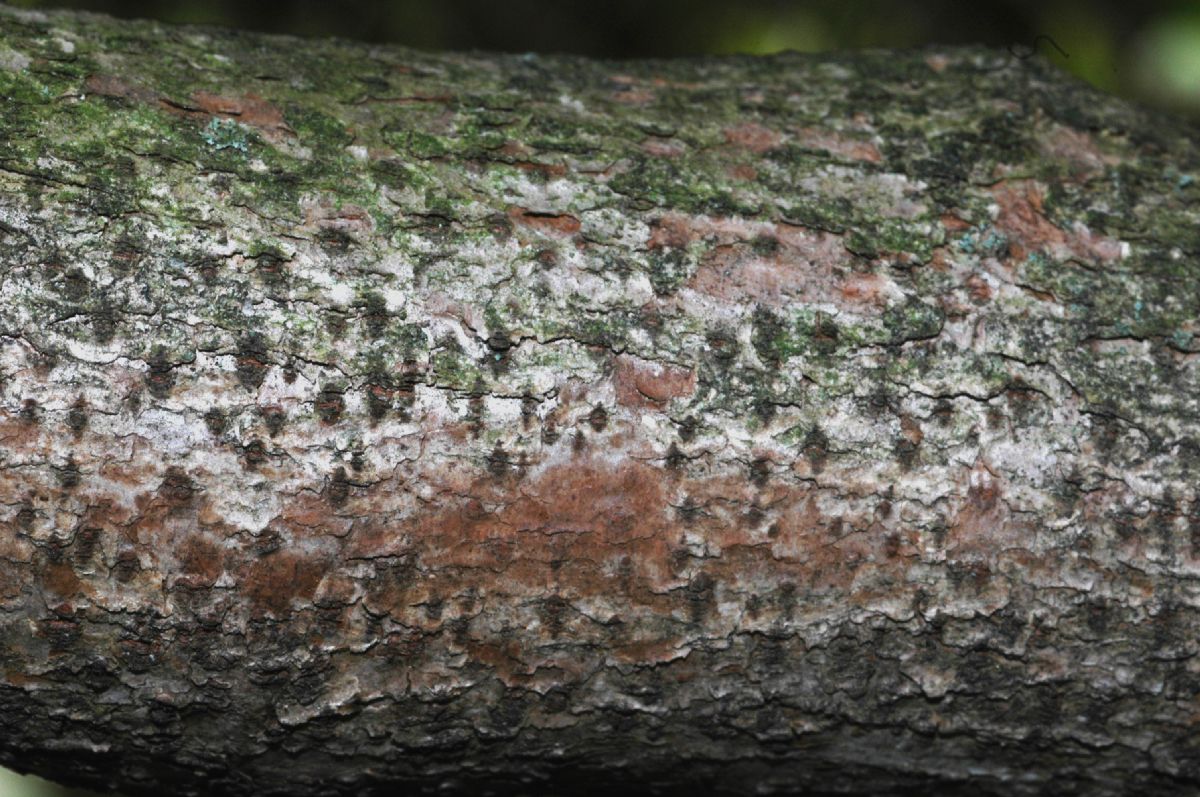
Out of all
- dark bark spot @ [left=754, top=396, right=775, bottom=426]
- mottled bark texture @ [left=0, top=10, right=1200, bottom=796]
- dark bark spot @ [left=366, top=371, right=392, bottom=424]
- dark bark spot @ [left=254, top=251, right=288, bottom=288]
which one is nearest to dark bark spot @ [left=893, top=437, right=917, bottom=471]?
mottled bark texture @ [left=0, top=10, right=1200, bottom=796]

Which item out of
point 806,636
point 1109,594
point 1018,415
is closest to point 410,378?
point 806,636

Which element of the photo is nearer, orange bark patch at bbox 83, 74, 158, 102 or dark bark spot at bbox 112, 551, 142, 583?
dark bark spot at bbox 112, 551, 142, 583

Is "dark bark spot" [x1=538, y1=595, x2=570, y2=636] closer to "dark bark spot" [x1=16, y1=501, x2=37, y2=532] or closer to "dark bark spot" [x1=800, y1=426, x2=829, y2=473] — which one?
"dark bark spot" [x1=800, y1=426, x2=829, y2=473]

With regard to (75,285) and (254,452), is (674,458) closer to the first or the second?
(254,452)

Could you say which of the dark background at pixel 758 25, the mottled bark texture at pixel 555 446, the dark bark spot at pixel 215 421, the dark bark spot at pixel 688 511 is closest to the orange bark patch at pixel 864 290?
the mottled bark texture at pixel 555 446

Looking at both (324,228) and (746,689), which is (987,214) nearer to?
(746,689)

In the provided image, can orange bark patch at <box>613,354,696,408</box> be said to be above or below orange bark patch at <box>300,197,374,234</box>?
below

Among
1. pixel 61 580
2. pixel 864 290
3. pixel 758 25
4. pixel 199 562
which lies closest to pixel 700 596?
pixel 864 290

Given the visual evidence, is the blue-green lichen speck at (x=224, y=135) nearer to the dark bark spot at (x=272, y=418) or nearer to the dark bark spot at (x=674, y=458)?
the dark bark spot at (x=272, y=418)
